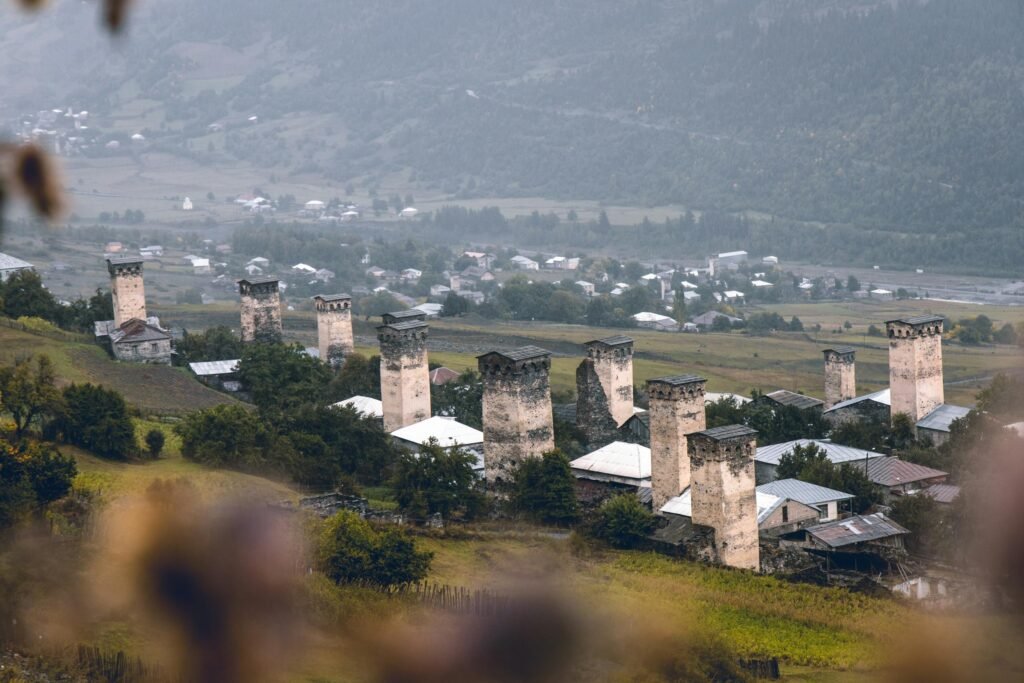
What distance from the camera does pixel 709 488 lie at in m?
28.8

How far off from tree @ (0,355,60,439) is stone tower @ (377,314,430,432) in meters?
11.1

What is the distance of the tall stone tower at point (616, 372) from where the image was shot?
1570 inches

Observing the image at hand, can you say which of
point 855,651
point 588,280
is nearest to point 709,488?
point 855,651

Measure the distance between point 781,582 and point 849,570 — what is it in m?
1.68

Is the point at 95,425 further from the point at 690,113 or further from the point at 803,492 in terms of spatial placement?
the point at 690,113

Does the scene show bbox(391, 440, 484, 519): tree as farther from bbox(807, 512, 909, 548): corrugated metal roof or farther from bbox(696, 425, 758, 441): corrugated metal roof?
bbox(807, 512, 909, 548): corrugated metal roof

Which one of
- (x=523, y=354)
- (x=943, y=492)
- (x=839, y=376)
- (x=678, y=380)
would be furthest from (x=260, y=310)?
(x=943, y=492)

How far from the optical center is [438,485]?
3086cm

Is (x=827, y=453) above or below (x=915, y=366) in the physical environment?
below

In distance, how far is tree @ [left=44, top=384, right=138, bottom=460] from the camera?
30.9 meters

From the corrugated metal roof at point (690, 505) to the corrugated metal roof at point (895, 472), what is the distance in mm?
3328

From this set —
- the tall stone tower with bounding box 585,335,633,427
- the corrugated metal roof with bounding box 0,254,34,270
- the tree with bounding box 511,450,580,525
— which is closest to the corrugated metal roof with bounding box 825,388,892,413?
the tall stone tower with bounding box 585,335,633,427

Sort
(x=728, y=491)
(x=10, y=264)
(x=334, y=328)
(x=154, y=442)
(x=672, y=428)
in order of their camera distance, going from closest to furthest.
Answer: (x=728, y=491)
(x=154, y=442)
(x=672, y=428)
(x=334, y=328)
(x=10, y=264)

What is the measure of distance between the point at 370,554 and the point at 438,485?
8.11 metres
